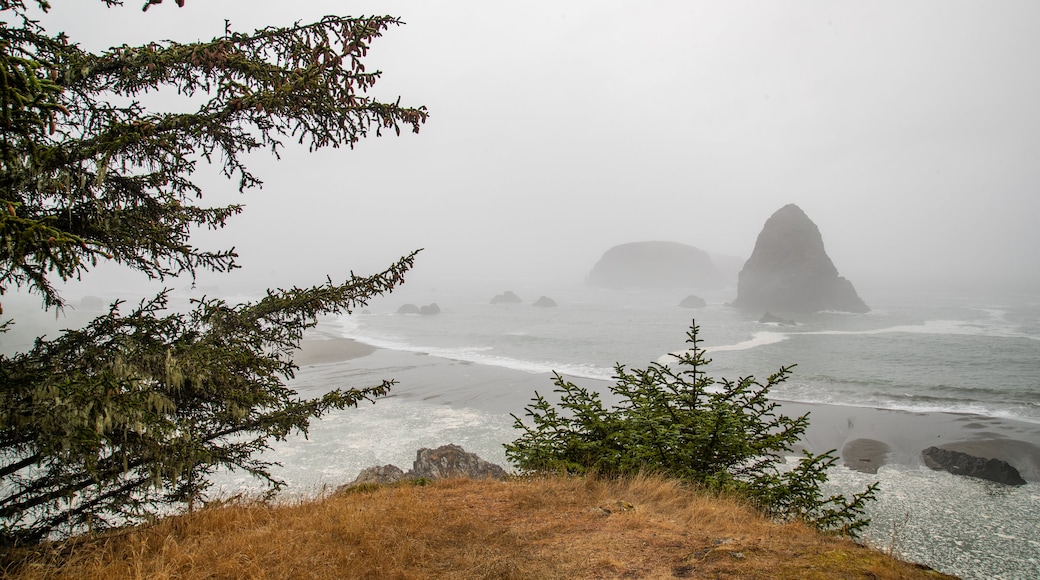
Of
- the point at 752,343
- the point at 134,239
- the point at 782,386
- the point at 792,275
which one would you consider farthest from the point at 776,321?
the point at 134,239

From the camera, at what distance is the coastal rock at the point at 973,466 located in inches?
605

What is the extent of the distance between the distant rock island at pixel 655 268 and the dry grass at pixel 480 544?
573 ft

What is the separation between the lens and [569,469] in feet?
23.9

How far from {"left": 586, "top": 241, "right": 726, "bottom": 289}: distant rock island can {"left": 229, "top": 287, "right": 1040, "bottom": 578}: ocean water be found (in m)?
106

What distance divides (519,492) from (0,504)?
542 centimetres

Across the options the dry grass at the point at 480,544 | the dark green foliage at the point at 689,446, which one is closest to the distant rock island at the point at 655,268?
the dark green foliage at the point at 689,446

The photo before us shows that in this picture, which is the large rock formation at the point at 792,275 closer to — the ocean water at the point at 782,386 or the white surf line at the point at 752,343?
the ocean water at the point at 782,386

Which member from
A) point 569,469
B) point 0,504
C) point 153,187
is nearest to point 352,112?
point 153,187

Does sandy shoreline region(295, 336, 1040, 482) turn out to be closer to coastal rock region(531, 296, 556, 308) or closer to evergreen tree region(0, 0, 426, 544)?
evergreen tree region(0, 0, 426, 544)

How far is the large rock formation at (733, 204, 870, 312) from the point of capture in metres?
77.4

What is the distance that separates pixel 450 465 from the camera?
38.6ft

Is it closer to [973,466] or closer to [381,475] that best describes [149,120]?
[381,475]

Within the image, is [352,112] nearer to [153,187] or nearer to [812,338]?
[153,187]

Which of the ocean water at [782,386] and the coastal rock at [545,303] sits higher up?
the coastal rock at [545,303]
